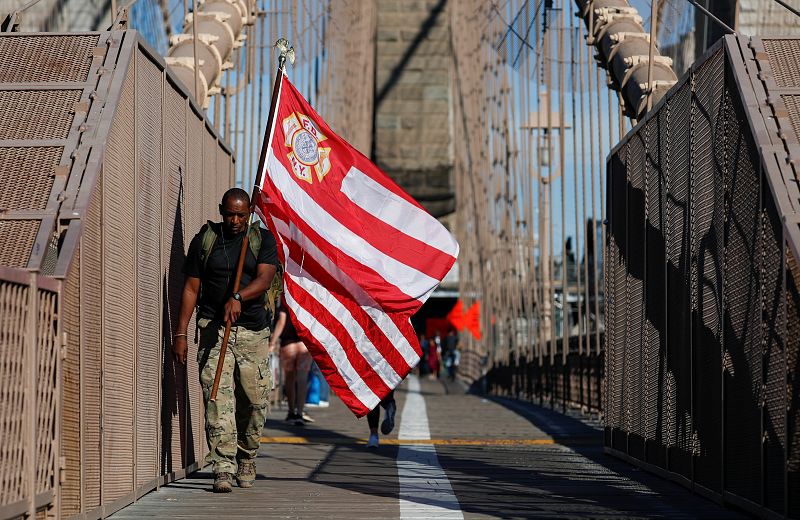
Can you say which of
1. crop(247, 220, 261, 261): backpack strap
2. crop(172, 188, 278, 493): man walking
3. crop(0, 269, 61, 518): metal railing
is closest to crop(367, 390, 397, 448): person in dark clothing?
crop(172, 188, 278, 493): man walking

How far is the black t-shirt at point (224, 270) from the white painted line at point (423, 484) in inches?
42.4

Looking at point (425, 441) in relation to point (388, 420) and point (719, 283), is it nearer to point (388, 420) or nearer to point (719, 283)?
point (388, 420)

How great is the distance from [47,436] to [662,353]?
12.2 feet

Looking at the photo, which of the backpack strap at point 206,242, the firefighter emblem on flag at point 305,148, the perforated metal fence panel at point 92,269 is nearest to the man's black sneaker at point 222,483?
the perforated metal fence panel at point 92,269

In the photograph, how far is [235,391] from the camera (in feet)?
24.3

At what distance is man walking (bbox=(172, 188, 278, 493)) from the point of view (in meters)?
7.16

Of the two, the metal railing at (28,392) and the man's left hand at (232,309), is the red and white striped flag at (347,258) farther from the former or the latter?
the metal railing at (28,392)

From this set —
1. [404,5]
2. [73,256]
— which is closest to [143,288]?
[73,256]

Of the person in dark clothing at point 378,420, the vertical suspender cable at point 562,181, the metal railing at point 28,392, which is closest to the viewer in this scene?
the metal railing at point 28,392

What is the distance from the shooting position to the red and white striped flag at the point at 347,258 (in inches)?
320

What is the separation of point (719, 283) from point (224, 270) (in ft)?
7.33

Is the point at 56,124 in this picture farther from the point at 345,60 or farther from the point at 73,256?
the point at 345,60

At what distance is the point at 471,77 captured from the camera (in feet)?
149

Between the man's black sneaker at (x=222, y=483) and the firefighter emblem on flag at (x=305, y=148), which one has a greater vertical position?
the firefighter emblem on flag at (x=305, y=148)
